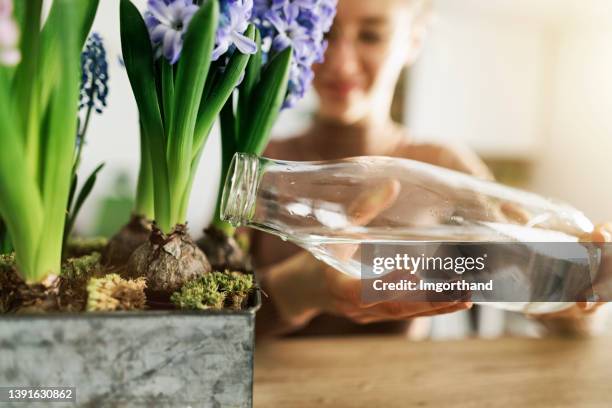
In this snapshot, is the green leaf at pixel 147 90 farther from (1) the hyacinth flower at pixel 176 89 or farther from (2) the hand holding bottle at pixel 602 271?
(2) the hand holding bottle at pixel 602 271

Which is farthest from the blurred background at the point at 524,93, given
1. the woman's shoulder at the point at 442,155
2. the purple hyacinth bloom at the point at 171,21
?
the purple hyacinth bloom at the point at 171,21

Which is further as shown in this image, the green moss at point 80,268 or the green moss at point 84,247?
the green moss at point 84,247

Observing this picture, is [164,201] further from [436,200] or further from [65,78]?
[436,200]

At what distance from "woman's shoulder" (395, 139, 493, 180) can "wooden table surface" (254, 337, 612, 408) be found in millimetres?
422

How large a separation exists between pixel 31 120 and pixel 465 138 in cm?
178

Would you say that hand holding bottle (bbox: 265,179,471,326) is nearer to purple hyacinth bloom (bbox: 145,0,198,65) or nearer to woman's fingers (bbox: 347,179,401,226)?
woman's fingers (bbox: 347,179,401,226)

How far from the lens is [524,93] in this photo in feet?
6.80

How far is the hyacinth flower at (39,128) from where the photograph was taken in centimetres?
28

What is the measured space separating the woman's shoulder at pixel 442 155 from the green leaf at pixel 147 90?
2.34 ft

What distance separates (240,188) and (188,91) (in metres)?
0.08

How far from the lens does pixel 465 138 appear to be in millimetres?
1903

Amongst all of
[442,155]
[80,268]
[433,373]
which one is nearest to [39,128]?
[80,268]

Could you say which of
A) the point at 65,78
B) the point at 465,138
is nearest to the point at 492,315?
the point at 465,138

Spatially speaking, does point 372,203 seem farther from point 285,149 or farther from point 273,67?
point 285,149
